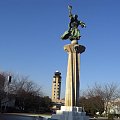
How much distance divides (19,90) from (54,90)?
2651 inches

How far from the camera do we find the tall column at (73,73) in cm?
2617

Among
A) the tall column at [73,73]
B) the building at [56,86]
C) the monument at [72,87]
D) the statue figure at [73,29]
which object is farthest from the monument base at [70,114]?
the building at [56,86]

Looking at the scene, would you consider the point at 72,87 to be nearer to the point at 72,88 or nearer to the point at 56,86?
the point at 72,88

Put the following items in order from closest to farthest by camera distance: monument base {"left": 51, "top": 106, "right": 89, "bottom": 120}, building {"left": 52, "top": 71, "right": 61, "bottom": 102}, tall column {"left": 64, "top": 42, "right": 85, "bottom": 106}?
monument base {"left": 51, "top": 106, "right": 89, "bottom": 120} → tall column {"left": 64, "top": 42, "right": 85, "bottom": 106} → building {"left": 52, "top": 71, "right": 61, "bottom": 102}

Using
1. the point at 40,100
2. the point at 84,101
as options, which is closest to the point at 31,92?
the point at 40,100

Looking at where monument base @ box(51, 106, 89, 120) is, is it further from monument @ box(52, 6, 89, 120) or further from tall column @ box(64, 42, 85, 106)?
tall column @ box(64, 42, 85, 106)

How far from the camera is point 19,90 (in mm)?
76688

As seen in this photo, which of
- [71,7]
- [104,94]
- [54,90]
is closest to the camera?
[71,7]

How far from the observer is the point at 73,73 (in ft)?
87.2

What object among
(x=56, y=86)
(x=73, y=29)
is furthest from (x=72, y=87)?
(x=56, y=86)

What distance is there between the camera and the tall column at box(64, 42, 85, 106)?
2617cm

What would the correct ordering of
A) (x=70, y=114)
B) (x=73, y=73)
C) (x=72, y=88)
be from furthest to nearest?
(x=73, y=73) < (x=72, y=88) < (x=70, y=114)

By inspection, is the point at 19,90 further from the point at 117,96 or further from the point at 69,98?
the point at 69,98

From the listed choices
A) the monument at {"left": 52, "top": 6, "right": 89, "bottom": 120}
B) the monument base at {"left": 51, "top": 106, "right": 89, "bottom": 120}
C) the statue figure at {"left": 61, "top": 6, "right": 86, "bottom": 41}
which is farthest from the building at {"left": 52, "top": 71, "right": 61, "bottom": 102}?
the monument base at {"left": 51, "top": 106, "right": 89, "bottom": 120}
